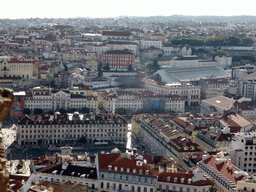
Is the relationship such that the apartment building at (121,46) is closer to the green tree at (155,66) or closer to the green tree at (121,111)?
the green tree at (155,66)

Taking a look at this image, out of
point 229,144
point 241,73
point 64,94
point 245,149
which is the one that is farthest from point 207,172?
point 241,73

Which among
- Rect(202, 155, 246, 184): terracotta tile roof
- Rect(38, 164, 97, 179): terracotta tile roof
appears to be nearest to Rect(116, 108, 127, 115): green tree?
Rect(202, 155, 246, 184): terracotta tile roof

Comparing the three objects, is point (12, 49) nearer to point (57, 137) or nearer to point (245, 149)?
point (57, 137)

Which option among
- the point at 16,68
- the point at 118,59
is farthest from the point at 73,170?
the point at 118,59

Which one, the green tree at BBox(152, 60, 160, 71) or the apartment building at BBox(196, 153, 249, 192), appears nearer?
the apartment building at BBox(196, 153, 249, 192)

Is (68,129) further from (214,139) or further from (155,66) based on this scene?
(155,66)

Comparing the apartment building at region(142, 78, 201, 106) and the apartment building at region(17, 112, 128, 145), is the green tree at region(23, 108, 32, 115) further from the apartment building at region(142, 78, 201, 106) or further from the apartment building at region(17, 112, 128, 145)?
the apartment building at region(142, 78, 201, 106)
